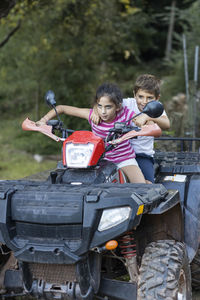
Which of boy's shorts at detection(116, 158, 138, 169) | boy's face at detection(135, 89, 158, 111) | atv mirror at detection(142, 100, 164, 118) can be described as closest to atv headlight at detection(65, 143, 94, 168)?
atv mirror at detection(142, 100, 164, 118)

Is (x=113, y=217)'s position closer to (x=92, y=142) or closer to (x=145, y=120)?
(x=92, y=142)

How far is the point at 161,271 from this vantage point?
2.56 m

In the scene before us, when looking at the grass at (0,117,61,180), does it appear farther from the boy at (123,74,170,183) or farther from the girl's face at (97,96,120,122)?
the girl's face at (97,96,120,122)

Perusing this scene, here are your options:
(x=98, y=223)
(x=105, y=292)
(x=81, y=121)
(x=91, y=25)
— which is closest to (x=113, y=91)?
(x=98, y=223)

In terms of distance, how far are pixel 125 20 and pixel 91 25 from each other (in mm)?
4390

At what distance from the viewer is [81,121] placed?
1066cm

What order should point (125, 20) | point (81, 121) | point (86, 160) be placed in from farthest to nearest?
point (125, 20)
point (81, 121)
point (86, 160)

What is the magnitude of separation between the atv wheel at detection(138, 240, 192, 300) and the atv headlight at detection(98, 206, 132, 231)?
374 mm

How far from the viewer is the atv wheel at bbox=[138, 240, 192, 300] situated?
2.51 m

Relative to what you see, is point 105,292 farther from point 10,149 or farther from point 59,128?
point 10,149

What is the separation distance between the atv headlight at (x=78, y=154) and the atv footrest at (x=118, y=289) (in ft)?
2.45

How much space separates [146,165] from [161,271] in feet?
4.32

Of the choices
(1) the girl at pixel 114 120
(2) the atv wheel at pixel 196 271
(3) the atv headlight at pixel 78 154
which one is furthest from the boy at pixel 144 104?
(3) the atv headlight at pixel 78 154

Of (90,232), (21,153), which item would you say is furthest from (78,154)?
(21,153)
